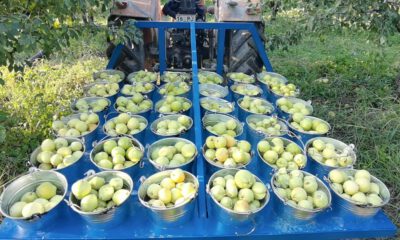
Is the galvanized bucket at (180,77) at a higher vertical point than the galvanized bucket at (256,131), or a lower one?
higher

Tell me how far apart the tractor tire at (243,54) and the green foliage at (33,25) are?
64.8 inches

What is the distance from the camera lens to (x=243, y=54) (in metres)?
4.20

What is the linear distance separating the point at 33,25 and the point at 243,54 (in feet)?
8.07

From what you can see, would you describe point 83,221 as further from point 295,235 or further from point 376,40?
point 376,40

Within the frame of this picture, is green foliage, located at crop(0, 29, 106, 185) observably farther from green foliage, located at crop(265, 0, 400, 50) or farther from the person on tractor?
green foliage, located at crop(265, 0, 400, 50)

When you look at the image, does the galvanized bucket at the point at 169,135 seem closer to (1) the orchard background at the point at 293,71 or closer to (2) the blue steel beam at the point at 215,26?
(1) the orchard background at the point at 293,71

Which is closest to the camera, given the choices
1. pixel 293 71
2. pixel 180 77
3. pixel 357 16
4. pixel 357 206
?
pixel 357 206

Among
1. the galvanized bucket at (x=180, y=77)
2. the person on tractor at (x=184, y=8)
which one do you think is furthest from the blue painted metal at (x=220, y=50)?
the person on tractor at (x=184, y=8)

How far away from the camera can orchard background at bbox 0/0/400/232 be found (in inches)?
108

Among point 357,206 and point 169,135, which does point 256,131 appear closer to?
point 169,135

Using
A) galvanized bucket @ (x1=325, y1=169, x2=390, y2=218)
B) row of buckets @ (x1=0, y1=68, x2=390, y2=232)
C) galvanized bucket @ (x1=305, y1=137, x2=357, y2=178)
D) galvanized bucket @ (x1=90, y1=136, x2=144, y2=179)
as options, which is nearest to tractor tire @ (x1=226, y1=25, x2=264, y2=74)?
row of buckets @ (x1=0, y1=68, x2=390, y2=232)

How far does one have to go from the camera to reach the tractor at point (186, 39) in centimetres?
402

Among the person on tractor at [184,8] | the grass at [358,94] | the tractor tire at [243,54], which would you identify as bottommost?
the grass at [358,94]

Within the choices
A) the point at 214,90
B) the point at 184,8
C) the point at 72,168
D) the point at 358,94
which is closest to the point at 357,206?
the point at 72,168
